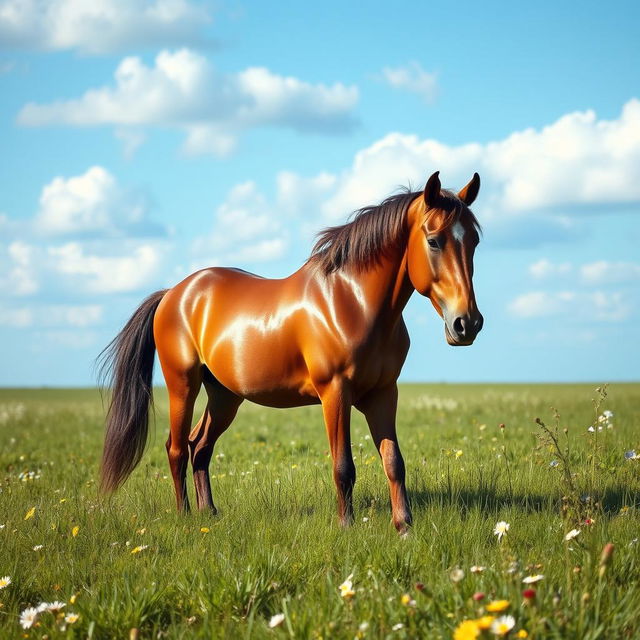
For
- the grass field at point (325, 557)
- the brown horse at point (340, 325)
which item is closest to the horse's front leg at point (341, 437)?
the brown horse at point (340, 325)

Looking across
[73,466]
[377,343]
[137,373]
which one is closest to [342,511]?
[377,343]

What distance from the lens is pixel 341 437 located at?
21.1 ft

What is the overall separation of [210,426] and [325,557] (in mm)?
3413

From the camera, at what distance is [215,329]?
791 centimetres

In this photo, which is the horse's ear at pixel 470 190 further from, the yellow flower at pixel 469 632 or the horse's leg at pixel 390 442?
the yellow flower at pixel 469 632

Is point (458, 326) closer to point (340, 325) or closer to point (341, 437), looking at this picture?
point (340, 325)

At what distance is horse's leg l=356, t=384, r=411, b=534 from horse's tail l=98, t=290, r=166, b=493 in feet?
10.3

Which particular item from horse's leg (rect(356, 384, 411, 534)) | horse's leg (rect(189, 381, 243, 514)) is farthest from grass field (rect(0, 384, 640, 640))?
horse's leg (rect(189, 381, 243, 514))

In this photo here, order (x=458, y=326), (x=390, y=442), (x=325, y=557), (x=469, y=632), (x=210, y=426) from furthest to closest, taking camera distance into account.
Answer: (x=210, y=426), (x=390, y=442), (x=458, y=326), (x=325, y=557), (x=469, y=632)

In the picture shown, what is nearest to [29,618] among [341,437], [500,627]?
[500,627]

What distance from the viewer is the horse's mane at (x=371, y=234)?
652 centimetres

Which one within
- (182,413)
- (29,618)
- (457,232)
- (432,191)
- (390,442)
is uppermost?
(432,191)

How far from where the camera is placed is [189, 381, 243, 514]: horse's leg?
833cm

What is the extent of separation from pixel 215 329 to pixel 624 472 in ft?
16.6
